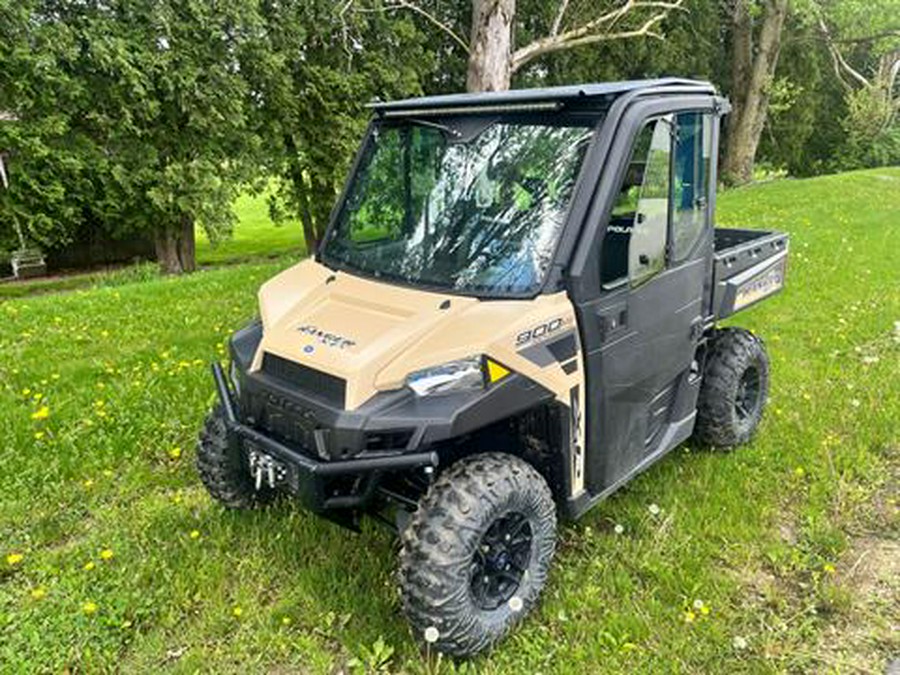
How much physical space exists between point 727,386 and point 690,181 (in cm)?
133

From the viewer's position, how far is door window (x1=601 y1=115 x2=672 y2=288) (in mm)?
3170

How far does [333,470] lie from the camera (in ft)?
8.78

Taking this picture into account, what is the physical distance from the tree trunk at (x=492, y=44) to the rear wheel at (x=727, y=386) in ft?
18.2

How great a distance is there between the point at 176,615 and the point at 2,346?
4497 millimetres

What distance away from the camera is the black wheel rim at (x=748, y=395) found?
4.66 metres

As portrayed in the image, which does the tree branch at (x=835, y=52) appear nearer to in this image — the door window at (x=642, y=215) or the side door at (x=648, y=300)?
the side door at (x=648, y=300)

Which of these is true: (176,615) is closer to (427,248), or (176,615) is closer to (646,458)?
(427,248)

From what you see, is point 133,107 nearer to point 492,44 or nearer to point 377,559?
point 492,44

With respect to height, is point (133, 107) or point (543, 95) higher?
point (133, 107)

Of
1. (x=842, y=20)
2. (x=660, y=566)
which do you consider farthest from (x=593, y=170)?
(x=842, y=20)

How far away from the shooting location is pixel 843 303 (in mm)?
7863

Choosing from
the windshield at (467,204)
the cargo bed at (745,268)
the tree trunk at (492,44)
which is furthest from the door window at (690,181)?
the tree trunk at (492,44)

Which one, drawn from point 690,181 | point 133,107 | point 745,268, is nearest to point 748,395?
point 745,268

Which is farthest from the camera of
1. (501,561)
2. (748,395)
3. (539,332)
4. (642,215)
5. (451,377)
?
(748,395)
